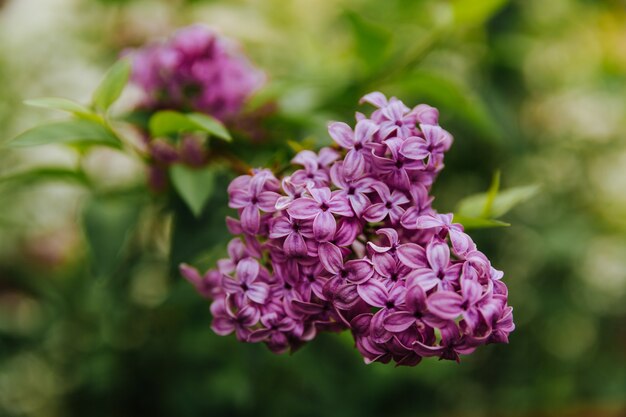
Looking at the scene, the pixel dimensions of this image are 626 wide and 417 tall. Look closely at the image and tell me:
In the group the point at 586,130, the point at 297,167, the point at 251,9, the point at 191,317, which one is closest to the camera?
the point at 297,167

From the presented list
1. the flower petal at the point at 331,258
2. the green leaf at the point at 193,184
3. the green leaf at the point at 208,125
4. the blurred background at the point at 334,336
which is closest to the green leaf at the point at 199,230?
the green leaf at the point at 193,184

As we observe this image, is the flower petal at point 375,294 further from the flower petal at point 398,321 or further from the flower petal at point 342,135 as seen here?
the flower petal at point 342,135

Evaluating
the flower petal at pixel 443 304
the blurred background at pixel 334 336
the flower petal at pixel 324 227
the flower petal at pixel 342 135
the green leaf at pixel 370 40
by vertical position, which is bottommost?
the blurred background at pixel 334 336

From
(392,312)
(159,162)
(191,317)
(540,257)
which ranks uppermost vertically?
(392,312)

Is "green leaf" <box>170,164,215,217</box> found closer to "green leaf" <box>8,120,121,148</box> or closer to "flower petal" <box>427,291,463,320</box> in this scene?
"green leaf" <box>8,120,121,148</box>

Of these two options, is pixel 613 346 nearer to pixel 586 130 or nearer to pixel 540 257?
pixel 540 257

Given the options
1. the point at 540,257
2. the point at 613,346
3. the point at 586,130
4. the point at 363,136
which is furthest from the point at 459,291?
the point at 613,346

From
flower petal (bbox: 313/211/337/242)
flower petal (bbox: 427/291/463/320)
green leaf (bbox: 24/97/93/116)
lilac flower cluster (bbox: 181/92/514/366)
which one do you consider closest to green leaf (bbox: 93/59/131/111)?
green leaf (bbox: 24/97/93/116)

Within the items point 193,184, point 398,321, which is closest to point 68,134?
point 193,184
